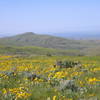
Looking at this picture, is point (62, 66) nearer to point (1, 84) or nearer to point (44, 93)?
point (1, 84)

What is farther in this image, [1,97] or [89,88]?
[89,88]

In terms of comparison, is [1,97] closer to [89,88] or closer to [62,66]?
[89,88]

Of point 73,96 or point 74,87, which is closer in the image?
point 73,96

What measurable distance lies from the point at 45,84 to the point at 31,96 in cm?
220

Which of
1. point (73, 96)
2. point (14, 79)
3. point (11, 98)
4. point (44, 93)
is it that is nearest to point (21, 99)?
point (11, 98)

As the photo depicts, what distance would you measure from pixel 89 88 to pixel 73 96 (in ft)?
4.81

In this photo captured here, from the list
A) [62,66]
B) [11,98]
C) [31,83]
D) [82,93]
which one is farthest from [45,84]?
[62,66]

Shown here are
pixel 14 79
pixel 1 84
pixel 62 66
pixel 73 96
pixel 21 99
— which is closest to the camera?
pixel 21 99

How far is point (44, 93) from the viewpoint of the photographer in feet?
25.8

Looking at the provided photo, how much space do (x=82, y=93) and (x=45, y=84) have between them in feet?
6.85

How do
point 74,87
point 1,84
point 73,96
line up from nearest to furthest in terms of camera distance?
point 73,96 < point 74,87 < point 1,84

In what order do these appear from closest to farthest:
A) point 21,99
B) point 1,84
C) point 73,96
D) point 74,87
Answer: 1. point 21,99
2. point 73,96
3. point 74,87
4. point 1,84

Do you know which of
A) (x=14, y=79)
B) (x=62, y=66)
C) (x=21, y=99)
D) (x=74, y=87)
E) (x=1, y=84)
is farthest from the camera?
(x=62, y=66)

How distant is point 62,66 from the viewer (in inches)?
753
